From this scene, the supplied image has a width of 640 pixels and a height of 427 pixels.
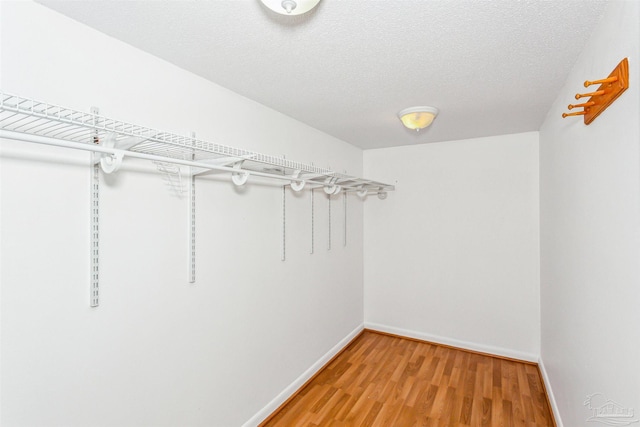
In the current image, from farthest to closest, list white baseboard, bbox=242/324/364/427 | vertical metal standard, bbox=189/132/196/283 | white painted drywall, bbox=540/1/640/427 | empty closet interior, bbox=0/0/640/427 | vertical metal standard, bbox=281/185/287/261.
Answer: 1. vertical metal standard, bbox=281/185/287/261
2. white baseboard, bbox=242/324/364/427
3. vertical metal standard, bbox=189/132/196/283
4. empty closet interior, bbox=0/0/640/427
5. white painted drywall, bbox=540/1/640/427

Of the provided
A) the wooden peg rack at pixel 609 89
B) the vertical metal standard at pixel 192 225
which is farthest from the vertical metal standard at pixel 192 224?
the wooden peg rack at pixel 609 89

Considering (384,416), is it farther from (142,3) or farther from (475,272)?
(142,3)

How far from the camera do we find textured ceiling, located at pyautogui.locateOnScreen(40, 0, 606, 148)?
1213mm

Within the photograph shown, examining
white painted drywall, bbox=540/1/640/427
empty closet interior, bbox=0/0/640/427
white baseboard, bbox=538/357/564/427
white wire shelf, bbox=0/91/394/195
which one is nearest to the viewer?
white wire shelf, bbox=0/91/394/195

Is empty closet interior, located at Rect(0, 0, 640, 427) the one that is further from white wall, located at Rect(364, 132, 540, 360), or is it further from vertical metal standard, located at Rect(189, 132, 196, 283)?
white wall, located at Rect(364, 132, 540, 360)

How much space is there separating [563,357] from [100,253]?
2734 mm

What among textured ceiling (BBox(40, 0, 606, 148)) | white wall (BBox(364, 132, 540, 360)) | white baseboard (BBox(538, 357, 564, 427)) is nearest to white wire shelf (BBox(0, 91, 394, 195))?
textured ceiling (BBox(40, 0, 606, 148))

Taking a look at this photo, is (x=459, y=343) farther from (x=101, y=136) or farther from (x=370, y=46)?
(x=101, y=136)

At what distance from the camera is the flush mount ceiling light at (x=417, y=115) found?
227 centimetres

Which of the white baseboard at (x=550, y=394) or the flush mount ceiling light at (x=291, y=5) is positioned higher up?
the flush mount ceiling light at (x=291, y=5)

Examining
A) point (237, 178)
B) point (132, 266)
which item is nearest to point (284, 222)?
point (237, 178)

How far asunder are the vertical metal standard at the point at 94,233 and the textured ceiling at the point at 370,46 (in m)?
0.52

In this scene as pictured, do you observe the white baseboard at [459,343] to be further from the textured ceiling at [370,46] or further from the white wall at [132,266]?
the textured ceiling at [370,46]

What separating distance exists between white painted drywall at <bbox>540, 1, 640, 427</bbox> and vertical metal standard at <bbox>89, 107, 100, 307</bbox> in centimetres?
199
